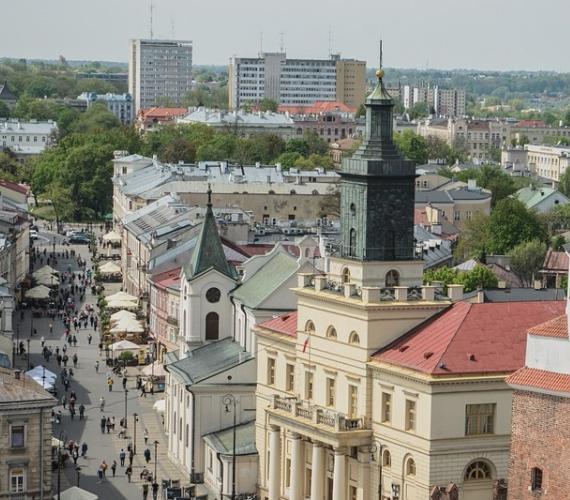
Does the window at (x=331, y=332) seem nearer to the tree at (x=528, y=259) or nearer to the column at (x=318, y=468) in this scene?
the column at (x=318, y=468)

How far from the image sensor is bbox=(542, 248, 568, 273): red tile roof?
126562 millimetres

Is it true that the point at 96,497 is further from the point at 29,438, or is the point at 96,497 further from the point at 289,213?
the point at 289,213

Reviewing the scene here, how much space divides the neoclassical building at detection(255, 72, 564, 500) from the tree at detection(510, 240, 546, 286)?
183ft

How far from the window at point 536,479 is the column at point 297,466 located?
62.2 feet

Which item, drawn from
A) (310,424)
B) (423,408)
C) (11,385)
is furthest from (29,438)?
(423,408)

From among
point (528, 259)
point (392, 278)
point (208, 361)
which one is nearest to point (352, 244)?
point (392, 278)

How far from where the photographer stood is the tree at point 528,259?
4993 inches

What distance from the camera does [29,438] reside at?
69.8 m

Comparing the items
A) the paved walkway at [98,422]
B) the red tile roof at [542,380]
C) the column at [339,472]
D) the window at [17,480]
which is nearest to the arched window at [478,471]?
the column at [339,472]

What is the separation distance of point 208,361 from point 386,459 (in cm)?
1716

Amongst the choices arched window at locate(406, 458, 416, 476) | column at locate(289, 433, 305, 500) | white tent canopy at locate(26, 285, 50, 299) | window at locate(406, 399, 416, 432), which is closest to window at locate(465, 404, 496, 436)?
window at locate(406, 399, 416, 432)

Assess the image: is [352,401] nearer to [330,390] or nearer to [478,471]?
[330,390]

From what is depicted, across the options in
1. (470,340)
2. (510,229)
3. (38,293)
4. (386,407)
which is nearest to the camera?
(470,340)

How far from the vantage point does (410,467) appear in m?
63.8
